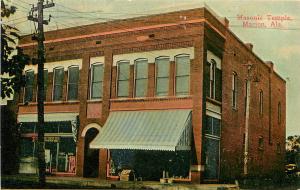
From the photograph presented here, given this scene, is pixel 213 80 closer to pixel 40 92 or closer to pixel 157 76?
pixel 157 76

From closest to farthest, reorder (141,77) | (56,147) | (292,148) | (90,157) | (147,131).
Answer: (147,131)
(141,77)
(90,157)
(56,147)
(292,148)

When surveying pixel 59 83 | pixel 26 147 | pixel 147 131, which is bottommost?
pixel 26 147

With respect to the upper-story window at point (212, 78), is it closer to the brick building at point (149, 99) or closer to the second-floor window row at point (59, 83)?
the brick building at point (149, 99)

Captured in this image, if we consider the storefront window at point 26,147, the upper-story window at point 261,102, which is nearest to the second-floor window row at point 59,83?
the storefront window at point 26,147

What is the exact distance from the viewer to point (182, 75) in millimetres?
19859

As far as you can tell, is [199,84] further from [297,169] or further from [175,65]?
[297,169]

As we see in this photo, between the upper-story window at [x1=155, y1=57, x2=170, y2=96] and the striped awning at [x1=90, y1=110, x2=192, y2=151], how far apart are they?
98 cm

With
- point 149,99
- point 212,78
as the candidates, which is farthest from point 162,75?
point 212,78

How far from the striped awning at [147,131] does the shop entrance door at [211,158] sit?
97 cm

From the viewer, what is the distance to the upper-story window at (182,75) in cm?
1972

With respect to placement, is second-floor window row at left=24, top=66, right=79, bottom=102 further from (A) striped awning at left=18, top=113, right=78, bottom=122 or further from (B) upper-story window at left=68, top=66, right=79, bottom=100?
(A) striped awning at left=18, top=113, right=78, bottom=122

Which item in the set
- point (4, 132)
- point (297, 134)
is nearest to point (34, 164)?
point (4, 132)

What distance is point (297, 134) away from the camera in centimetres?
1784

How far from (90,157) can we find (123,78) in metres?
3.79
